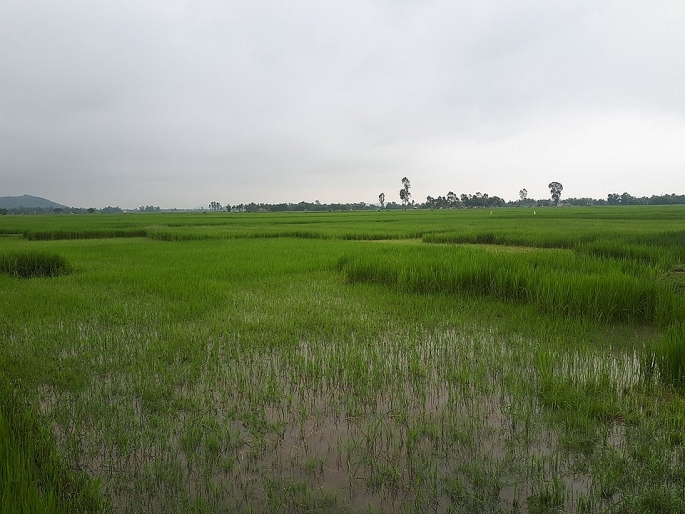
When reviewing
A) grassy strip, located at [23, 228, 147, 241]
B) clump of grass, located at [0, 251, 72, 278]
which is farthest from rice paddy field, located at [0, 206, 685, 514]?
grassy strip, located at [23, 228, 147, 241]

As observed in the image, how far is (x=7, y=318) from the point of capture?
5.16 m

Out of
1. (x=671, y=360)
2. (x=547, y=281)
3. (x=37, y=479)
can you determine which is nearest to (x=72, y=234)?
(x=37, y=479)

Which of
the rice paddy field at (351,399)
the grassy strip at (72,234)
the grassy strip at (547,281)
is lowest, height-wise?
the rice paddy field at (351,399)

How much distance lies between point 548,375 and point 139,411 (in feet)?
10.5

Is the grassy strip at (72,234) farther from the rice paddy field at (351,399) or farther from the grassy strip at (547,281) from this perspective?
the grassy strip at (547,281)

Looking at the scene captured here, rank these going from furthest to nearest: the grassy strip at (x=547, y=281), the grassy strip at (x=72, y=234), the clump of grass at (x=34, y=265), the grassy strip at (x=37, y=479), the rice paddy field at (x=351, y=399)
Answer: the grassy strip at (x=72, y=234) → the clump of grass at (x=34, y=265) → the grassy strip at (x=547, y=281) → the rice paddy field at (x=351, y=399) → the grassy strip at (x=37, y=479)

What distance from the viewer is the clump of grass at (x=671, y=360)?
3223mm

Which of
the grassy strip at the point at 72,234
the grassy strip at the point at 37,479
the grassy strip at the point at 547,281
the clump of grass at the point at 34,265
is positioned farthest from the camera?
the grassy strip at the point at 72,234

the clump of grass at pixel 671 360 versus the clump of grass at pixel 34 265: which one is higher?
the clump of grass at pixel 34 265

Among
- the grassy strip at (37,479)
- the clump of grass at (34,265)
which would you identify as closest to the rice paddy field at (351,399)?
the grassy strip at (37,479)

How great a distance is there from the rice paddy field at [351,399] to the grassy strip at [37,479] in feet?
0.04

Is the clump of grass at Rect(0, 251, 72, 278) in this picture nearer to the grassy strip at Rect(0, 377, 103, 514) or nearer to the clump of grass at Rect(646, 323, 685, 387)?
the grassy strip at Rect(0, 377, 103, 514)

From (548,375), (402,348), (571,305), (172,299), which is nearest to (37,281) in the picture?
(172,299)

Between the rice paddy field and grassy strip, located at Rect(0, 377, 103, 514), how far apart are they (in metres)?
0.01
